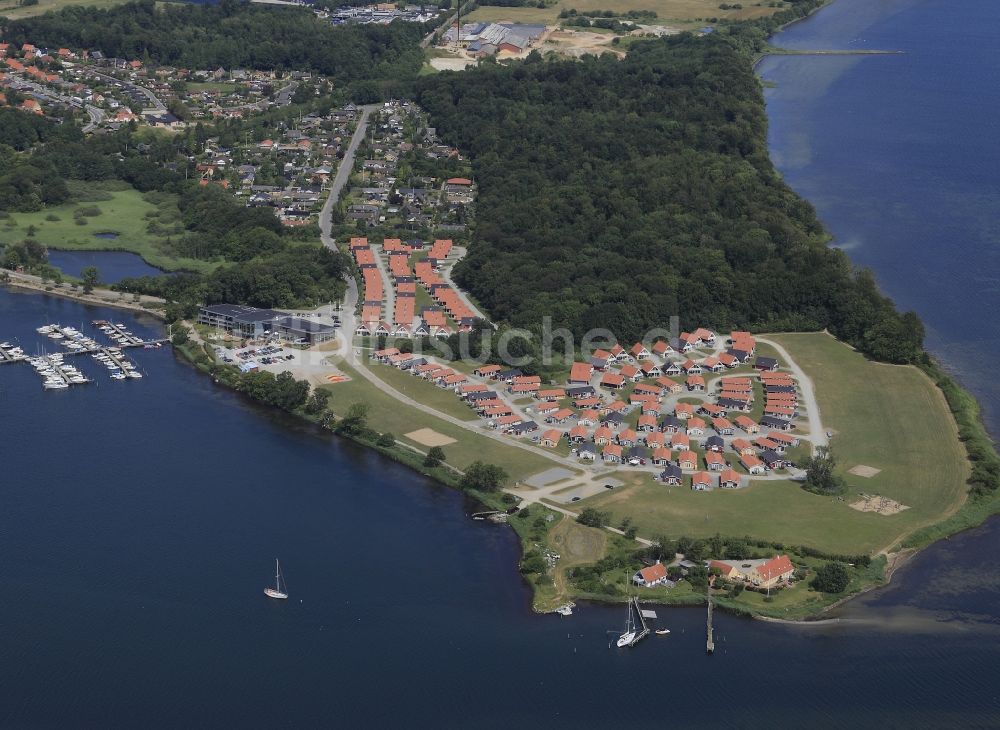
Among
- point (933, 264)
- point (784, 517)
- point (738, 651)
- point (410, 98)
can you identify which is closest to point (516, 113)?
point (410, 98)

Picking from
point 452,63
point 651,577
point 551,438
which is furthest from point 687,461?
point 452,63

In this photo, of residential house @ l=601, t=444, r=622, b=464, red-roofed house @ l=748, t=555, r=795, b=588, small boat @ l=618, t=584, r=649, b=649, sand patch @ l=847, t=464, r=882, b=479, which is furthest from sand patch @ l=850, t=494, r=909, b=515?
small boat @ l=618, t=584, r=649, b=649

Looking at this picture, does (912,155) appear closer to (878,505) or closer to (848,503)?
(878,505)

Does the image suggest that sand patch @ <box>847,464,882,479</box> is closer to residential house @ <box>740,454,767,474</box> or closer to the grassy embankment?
the grassy embankment

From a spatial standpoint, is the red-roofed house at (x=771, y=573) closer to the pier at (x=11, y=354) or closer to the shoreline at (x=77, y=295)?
the pier at (x=11, y=354)

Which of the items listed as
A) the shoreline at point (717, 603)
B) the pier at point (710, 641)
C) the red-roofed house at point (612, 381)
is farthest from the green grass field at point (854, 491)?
the red-roofed house at point (612, 381)

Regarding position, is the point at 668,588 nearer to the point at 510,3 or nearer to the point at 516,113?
the point at 516,113

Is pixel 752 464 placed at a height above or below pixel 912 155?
below
